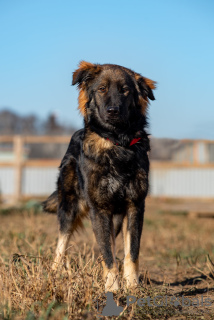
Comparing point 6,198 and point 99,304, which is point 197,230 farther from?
point 6,198

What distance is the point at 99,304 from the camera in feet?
9.41

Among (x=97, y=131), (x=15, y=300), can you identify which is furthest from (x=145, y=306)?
(x=97, y=131)

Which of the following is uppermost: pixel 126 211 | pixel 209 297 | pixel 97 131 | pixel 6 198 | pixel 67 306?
pixel 97 131

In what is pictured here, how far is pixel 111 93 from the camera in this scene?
12.8 feet

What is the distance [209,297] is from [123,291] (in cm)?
78

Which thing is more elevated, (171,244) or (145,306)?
(145,306)

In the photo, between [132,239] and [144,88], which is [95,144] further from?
[132,239]

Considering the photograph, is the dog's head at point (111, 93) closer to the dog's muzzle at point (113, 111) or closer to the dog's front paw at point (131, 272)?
the dog's muzzle at point (113, 111)

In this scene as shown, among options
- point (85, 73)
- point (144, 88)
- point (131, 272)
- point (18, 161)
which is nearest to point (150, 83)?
point (144, 88)

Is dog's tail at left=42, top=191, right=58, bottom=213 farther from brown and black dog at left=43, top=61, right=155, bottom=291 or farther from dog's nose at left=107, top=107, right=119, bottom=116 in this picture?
dog's nose at left=107, top=107, right=119, bottom=116

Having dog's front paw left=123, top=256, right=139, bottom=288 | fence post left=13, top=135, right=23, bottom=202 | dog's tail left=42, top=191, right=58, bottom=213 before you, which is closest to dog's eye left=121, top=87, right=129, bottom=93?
dog's front paw left=123, top=256, right=139, bottom=288

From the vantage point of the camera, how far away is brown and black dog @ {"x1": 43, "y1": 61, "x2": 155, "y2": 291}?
148 inches

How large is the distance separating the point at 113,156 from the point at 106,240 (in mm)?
753

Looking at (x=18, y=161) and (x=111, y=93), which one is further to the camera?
(x=18, y=161)
